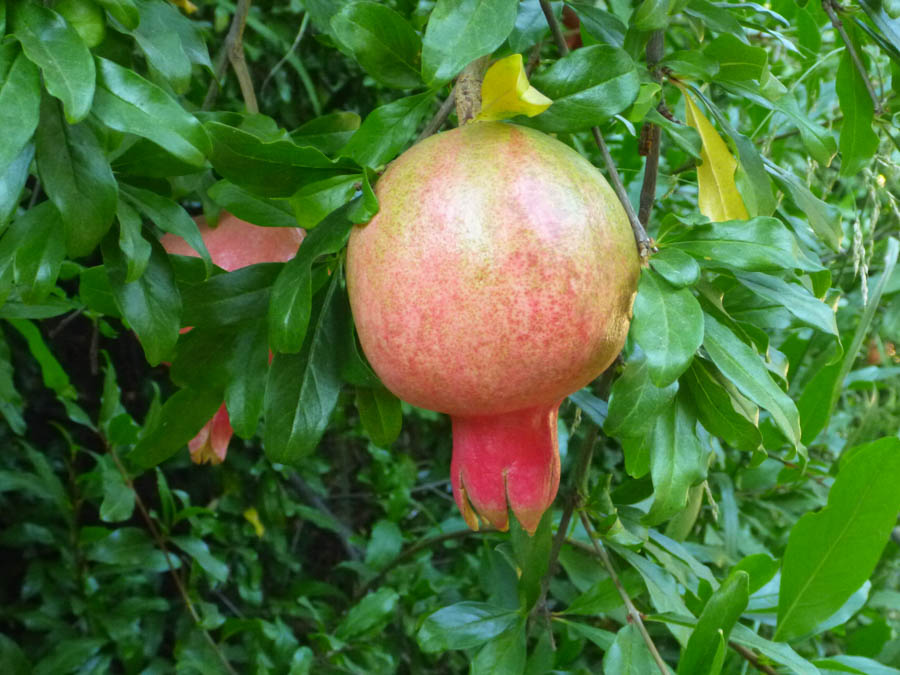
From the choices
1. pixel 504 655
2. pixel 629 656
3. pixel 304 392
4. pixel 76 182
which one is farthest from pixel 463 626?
pixel 76 182

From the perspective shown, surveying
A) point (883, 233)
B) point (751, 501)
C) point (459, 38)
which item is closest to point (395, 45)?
point (459, 38)

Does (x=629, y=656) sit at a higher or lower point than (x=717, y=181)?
lower

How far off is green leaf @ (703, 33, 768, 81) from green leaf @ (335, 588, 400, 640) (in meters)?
0.72

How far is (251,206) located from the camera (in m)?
0.70

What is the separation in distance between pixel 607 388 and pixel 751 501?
2.26 ft

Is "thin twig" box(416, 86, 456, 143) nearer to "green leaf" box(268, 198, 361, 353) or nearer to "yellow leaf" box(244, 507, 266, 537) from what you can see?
"green leaf" box(268, 198, 361, 353)

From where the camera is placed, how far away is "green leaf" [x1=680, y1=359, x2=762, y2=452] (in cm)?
60

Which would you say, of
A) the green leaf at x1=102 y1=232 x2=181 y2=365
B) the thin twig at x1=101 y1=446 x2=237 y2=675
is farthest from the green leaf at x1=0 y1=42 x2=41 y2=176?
the thin twig at x1=101 y1=446 x2=237 y2=675

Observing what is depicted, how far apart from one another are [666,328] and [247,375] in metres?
0.33

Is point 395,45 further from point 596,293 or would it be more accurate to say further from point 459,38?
point 596,293

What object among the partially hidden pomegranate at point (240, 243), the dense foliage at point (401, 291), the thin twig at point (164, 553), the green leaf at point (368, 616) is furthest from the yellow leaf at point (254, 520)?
the partially hidden pomegranate at point (240, 243)

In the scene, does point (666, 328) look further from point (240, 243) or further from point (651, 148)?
point (240, 243)

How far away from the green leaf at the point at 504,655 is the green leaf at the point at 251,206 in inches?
14.7

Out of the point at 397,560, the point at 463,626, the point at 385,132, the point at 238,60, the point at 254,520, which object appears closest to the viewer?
the point at 385,132
